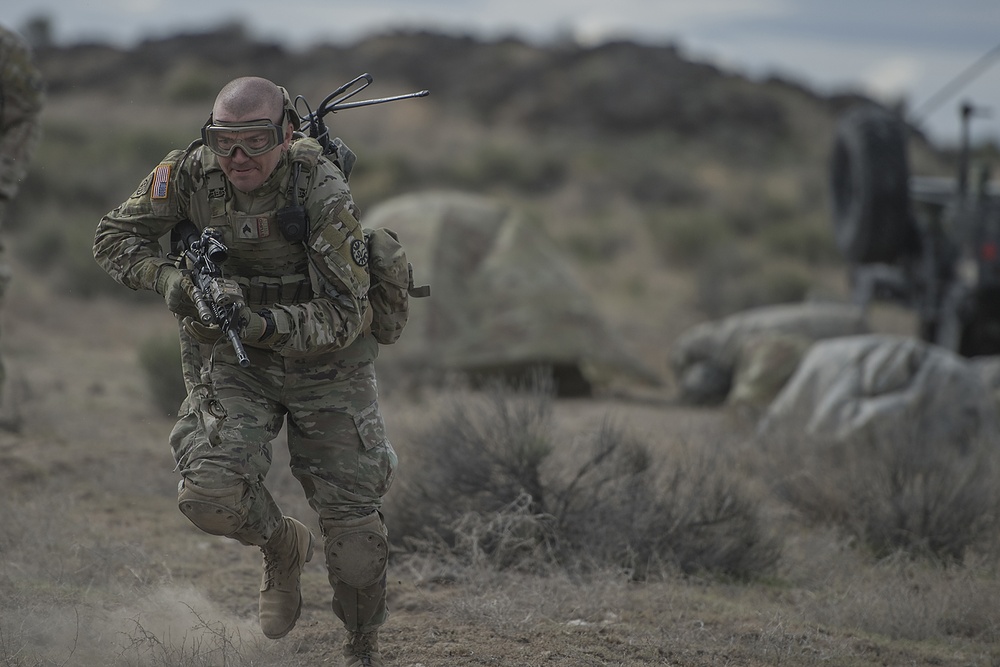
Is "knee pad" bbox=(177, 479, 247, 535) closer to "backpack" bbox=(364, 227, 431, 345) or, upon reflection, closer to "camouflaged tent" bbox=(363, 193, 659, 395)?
"backpack" bbox=(364, 227, 431, 345)

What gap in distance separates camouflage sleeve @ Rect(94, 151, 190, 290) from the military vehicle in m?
7.42

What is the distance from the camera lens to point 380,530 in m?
3.77

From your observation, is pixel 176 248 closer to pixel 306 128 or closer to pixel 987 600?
pixel 306 128

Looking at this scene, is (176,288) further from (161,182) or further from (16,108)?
(16,108)

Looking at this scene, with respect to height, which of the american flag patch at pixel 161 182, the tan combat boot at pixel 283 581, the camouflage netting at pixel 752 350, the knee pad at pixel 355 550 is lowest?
the camouflage netting at pixel 752 350

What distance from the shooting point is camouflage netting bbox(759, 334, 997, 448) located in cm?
715

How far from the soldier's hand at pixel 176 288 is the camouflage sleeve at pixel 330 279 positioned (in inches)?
11.6

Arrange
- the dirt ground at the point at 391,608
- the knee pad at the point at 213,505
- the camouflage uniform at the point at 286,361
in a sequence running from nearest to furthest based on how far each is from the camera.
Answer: the knee pad at the point at 213,505, the camouflage uniform at the point at 286,361, the dirt ground at the point at 391,608

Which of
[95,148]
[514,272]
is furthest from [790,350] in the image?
[95,148]

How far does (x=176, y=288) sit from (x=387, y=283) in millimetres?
659

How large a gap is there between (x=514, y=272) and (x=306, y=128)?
258 inches

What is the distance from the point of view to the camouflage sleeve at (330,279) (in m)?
3.52

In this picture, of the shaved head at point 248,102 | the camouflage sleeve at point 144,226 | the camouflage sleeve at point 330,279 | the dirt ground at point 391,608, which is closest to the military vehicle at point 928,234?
the dirt ground at point 391,608

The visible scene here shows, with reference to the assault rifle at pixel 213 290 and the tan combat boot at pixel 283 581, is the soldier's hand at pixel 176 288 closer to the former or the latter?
the assault rifle at pixel 213 290
